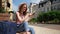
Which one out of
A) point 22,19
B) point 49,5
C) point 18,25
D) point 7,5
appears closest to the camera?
point 18,25

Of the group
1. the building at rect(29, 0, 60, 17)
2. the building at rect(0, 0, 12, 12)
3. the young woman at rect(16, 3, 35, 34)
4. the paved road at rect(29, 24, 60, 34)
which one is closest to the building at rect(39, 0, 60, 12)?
the building at rect(29, 0, 60, 17)

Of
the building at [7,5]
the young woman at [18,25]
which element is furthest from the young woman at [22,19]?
the building at [7,5]

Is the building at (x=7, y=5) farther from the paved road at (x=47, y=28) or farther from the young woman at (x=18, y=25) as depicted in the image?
the young woman at (x=18, y=25)

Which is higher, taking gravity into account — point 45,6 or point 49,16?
point 45,6

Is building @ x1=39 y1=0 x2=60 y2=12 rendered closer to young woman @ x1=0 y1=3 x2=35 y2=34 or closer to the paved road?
the paved road

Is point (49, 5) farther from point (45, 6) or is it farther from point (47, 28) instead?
point (47, 28)

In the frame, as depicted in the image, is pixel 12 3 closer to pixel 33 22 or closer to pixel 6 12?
pixel 6 12

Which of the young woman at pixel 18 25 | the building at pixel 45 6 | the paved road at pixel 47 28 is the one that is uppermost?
the building at pixel 45 6

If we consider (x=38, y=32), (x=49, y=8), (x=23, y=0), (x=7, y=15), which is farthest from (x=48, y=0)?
(x=7, y=15)

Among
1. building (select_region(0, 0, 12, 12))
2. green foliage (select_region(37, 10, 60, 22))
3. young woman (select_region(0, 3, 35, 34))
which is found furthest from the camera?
building (select_region(0, 0, 12, 12))

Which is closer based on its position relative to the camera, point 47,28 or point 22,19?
point 22,19

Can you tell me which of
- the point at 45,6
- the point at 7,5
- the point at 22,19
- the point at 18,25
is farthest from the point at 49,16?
the point at 7,5

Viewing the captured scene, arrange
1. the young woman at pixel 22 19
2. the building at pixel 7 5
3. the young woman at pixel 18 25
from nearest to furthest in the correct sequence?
the young woman at pixel 18 25, the young woman at pixel 22 19, the building at pixel 7 5

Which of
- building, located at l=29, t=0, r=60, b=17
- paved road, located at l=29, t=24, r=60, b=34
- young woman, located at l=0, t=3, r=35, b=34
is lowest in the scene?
paved road, located at l=29, t=24, r=60, b=34
